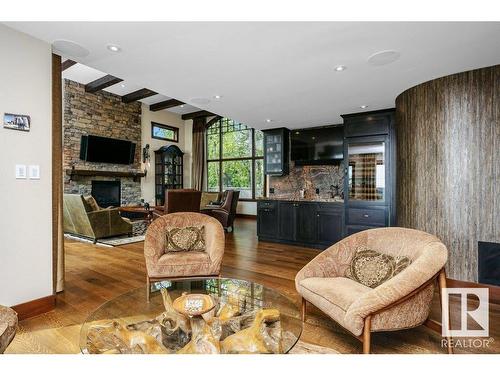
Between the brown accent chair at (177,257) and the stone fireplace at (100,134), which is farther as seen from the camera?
the stone fireplace at (100,134)

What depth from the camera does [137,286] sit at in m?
2.92

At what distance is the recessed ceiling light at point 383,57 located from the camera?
2.38 m

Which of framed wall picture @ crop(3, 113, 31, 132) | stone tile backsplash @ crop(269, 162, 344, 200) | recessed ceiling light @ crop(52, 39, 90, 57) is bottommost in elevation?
stone tile backsplash @ crop(269, 162, 344, 200)

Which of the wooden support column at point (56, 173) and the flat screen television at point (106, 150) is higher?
the flat screen television at point (106, 150)

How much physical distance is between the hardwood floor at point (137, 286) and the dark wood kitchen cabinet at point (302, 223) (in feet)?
0.69

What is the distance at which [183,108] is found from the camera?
29.5 feet

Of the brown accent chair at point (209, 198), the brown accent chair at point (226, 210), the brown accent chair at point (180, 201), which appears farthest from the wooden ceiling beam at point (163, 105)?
the brown accent chair at point (180, 201)

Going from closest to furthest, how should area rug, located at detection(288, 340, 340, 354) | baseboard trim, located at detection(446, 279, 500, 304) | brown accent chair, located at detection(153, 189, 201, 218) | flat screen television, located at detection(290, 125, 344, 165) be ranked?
area rug, located at detection(288, 340, 340, 354), baseboard trim, located at detection(446, 279, 500, 304), brown accent chair, located at detection(153, 189, 201, 218), flat screen television, located at detection(290, 125, 344, 165)

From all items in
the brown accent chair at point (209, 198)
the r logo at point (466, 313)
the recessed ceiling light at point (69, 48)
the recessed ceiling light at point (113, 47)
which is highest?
the recessed ceiling light at point (69, 48)

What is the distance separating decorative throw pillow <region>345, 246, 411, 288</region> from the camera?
74.8 inches

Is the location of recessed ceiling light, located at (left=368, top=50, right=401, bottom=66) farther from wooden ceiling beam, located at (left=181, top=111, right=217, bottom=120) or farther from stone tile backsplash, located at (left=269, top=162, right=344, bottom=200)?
wooden ceiling beam, located at (left=181, top=111, right=217, bottom=120)

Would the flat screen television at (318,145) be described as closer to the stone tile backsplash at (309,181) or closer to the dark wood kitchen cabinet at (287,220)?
the stone tile backsplash at (309,181)

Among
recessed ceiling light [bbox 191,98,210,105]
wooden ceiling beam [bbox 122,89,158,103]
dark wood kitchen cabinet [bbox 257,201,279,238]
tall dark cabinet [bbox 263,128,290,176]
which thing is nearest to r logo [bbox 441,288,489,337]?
dark wood kitchen cabinet [bbox 257,201,279,238]
